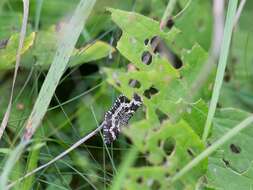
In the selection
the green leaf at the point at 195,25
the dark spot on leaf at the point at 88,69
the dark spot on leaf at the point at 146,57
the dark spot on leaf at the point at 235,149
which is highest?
the dark spot on leaf at the point at 146,57

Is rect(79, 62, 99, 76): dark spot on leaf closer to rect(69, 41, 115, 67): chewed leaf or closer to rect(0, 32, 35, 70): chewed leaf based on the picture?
rect(69, 41, 115, 67): chewed leaf

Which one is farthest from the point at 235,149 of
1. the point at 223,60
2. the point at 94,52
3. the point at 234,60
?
the point at 234,60

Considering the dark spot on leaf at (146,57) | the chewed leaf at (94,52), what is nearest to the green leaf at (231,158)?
the dark spot on leaf at (146,57)

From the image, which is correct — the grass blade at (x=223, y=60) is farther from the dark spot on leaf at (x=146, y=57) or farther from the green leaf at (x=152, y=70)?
the dark spot on leaf at (x=146, y=57)

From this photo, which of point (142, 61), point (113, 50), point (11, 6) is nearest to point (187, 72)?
point (142, 61)

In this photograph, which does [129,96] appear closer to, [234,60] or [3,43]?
[3,43]

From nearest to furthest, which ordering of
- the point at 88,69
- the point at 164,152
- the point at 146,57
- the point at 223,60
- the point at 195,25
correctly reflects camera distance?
the point at 164,152 → the point at 223,60 → the point at 146,57 → the point at 88,69 → the point at 195,25
